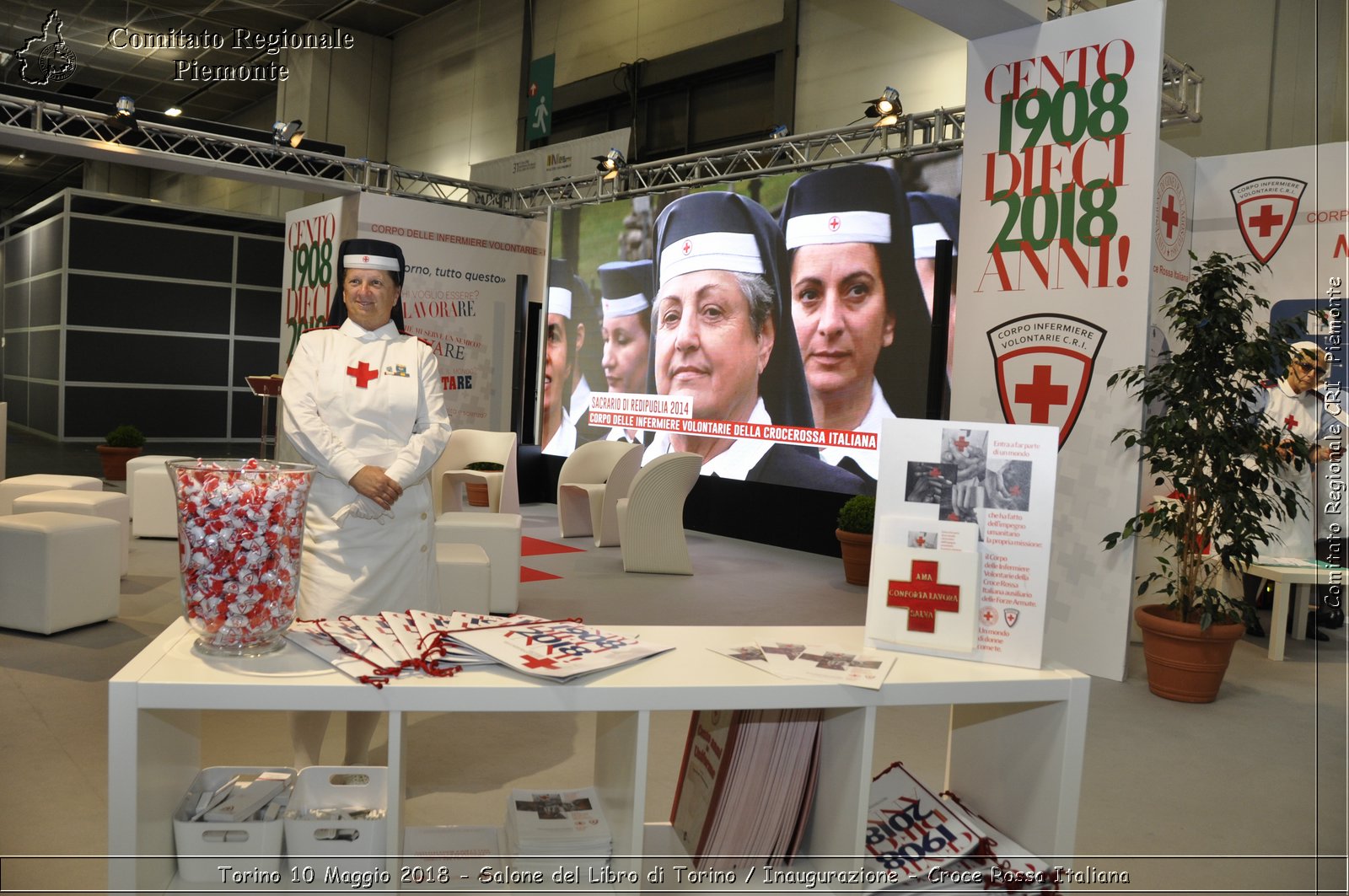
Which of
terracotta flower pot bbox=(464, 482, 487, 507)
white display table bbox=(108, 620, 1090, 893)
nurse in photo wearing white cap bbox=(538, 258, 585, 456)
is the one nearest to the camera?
white display table bbox=(108, 620, 1090, 893)

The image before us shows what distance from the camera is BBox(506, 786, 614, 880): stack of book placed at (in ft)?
5.19

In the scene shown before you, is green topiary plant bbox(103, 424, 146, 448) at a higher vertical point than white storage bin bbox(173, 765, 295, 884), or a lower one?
higher

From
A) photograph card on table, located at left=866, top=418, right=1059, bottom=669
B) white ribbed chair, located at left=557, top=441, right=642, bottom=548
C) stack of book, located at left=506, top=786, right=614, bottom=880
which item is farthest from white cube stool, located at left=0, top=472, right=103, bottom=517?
photograph card on table, located at left=866, top=418, right=1059, bottom=669

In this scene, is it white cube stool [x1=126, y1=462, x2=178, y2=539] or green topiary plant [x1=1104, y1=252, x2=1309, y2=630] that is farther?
white cube stool [x1=126, y1=462, x2=178, y2=539]

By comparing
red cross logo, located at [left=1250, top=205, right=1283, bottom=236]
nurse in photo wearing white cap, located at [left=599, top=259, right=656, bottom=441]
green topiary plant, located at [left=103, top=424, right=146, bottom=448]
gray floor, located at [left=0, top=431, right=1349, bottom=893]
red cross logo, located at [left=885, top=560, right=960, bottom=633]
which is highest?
red cross logo, located at [left=1250, top=205, right=1283, bottom=236]

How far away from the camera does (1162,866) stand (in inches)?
101

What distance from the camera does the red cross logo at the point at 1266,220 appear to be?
6098 mm

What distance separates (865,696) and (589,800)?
1.80ft

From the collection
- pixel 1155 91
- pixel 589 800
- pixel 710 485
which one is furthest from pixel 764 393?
Answer: pixel 589 800

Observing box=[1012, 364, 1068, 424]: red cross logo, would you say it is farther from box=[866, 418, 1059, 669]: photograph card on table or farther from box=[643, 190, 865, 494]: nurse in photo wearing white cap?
box=[866, 418, 1059, 669]: photograph card on table

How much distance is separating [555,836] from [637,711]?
285 mm

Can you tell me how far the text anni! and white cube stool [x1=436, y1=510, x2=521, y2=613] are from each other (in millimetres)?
2775

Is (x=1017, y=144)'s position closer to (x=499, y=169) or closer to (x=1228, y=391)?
(x=1228, y=391)
